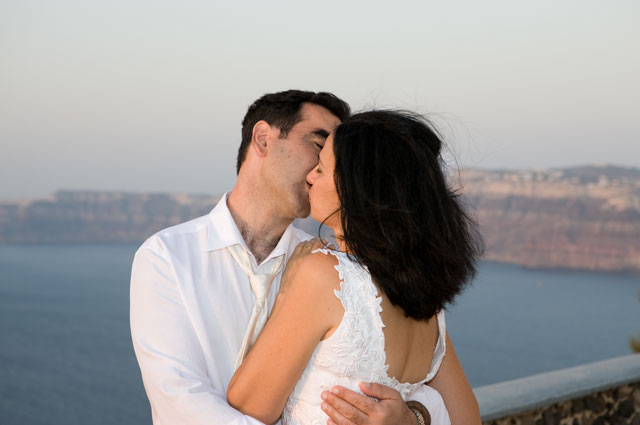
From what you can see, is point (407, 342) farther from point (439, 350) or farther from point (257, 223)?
point (257, 223)

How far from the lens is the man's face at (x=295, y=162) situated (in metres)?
1.76

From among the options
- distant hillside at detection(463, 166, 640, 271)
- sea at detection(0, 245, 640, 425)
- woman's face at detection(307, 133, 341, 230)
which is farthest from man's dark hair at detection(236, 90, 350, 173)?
distant hillside at detection(463, 166, 640, 271)

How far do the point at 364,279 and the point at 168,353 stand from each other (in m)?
0.49

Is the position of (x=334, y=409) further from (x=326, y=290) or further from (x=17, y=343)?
(x=17, y=343)

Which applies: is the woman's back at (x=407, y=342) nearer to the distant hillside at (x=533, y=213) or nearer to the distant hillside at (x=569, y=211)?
the distant hillside at (x=533, y=213)

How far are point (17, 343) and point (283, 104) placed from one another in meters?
56.7

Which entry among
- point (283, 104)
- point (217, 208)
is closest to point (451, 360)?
point (217, 208)

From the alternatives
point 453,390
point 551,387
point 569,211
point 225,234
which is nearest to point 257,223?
point 225,234

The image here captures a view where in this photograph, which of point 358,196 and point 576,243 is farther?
point 576,243

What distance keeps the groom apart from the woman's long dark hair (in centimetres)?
23

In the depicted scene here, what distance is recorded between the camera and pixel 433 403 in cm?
150

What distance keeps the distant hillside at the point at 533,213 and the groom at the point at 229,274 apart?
47.8 metres

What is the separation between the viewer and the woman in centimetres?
124

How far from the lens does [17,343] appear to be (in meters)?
51.8
